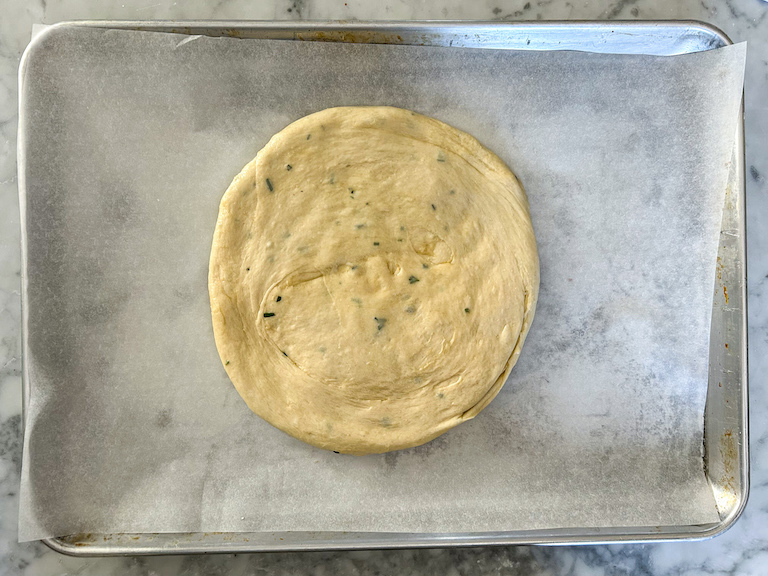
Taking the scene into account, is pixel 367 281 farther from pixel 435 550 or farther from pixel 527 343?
pixel 435 550

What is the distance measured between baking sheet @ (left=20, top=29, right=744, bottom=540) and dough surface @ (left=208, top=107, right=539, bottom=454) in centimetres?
12

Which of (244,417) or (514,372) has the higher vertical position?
(244,417)

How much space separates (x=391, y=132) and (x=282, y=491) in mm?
1130

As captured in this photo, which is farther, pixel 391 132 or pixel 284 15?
pixel 284 15

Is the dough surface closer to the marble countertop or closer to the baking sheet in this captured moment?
the baking sheet

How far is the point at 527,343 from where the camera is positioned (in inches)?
67.2

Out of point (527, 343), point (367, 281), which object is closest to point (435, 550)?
point (527, 343)

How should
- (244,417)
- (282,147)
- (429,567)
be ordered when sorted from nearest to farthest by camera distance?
(282,147) → (244,417) → (429,567)

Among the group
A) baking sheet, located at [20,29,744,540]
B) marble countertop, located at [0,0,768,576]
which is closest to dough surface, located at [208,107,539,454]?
baking sheet, located at [20,29,744,540]

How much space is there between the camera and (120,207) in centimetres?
166

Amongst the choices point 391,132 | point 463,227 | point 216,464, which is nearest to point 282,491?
point 216,464

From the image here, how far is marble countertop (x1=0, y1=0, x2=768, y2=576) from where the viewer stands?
1.80 metres

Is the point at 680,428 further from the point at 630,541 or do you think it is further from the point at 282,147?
the point at 282,147

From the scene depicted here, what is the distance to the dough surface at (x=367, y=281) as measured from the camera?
62.6 inches
